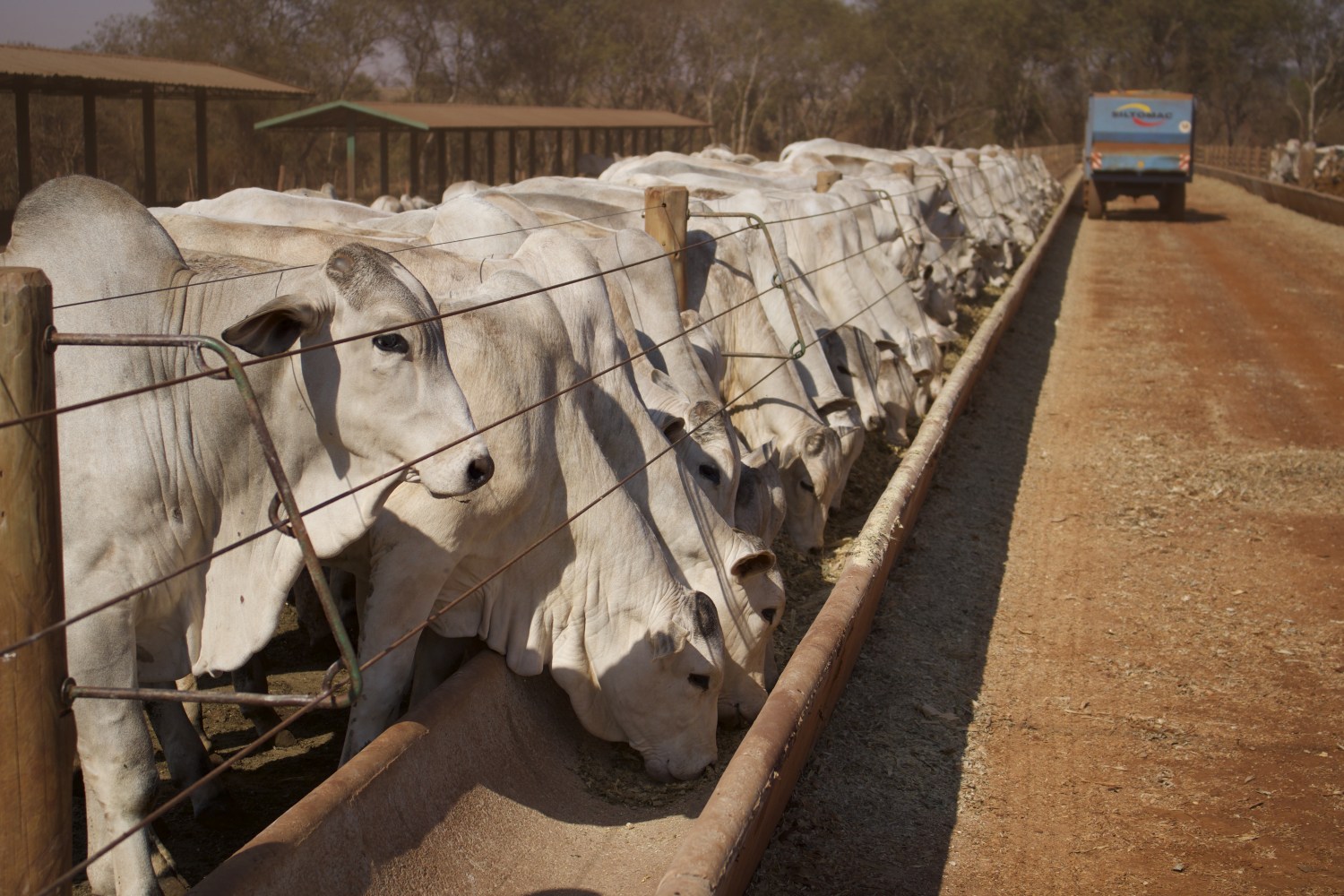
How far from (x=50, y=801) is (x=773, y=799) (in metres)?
2.01

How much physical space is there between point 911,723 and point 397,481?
2248mm

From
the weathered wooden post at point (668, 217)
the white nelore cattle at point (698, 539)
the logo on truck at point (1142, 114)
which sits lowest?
the white nelore cattle at point (698, 539)

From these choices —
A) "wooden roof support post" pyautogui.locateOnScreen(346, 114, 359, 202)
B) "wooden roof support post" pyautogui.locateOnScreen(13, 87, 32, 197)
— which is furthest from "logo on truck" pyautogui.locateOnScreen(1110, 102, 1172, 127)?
"wooden roof support post" pyautogui.locateOnScreen(13, 87, 32, 197)

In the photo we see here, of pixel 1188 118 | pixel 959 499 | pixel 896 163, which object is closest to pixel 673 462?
pixel 959 499

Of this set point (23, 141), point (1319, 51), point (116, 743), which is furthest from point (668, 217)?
point (1319, 51)

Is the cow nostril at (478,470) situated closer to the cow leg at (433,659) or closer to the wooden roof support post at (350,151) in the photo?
the cow leg at (433,659)

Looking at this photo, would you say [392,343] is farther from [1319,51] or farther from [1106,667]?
[1319,51]

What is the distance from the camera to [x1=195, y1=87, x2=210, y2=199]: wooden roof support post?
17328mm

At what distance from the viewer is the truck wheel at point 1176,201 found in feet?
93.4

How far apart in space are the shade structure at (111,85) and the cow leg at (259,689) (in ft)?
36.8

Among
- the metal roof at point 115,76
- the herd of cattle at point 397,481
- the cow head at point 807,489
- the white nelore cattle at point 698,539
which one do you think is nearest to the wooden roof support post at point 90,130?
the metal roof at point 115,76

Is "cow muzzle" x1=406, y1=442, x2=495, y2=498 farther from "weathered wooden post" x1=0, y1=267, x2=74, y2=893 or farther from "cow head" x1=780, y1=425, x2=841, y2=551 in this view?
"cow head" x1=780, y1=425, x2=841, y2=551

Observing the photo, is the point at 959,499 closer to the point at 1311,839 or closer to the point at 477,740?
the point at 1311,839

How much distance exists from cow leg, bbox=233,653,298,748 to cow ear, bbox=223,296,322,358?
1.72m
